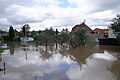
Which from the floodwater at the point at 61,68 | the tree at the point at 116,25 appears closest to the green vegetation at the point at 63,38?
the tree at the point at 116,25

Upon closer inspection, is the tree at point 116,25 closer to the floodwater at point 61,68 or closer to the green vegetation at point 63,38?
the green vegetation at point 63,38

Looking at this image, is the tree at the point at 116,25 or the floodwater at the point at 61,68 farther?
the tree at the point at 116,25

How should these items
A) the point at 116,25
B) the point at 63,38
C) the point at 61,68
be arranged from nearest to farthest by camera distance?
the point at 61,68 → the point at 116,25 → the point at 63,38

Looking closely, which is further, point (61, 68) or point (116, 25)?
point (116, 25)

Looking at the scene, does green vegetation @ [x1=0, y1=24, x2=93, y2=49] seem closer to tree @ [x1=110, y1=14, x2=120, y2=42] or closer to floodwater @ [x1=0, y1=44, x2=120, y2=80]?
tree @ [x1=110, y1=14, x2=120, y2=42]

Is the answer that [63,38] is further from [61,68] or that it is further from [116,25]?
[61,68]

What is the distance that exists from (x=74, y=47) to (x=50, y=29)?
3527 centimetres

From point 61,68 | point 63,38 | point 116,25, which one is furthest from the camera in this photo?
point 63,38

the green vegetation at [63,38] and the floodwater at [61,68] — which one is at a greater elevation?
the green vegetation at [63,38]

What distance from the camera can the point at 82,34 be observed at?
5000cm

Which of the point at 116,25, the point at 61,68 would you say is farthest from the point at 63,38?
the point at 61,68

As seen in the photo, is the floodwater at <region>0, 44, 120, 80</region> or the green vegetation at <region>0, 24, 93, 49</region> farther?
the green vegetation at <region>0, 24, 93, 49</region>

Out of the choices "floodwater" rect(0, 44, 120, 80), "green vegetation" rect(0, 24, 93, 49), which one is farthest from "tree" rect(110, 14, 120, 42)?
"floodwater" rect(0, 44, 120, 80)

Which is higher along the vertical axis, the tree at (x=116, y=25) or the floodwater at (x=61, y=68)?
the tree at (x=116, y=25)
